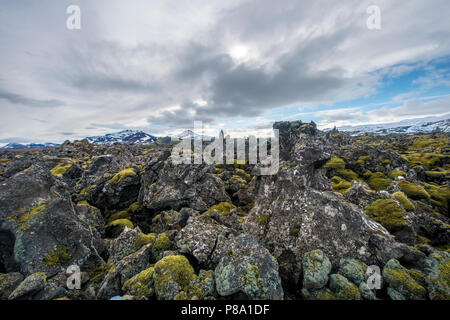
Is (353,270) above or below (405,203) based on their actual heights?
below

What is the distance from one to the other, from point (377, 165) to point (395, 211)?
30327 millimetres

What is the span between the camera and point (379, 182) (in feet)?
86.5

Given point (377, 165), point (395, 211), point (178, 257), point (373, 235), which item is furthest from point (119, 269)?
point (377, 165)

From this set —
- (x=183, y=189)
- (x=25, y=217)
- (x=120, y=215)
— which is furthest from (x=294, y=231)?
(x=120, y=215)

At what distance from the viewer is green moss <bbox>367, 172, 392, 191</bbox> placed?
978 inches

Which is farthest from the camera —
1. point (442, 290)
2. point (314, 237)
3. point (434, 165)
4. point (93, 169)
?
point (434, 165)

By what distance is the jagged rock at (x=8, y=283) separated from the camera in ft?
23.5

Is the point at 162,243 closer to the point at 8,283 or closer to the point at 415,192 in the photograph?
the point at 8,283

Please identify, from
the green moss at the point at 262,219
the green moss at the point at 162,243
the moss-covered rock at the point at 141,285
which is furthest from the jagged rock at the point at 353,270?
the green moss at the point at 162,243

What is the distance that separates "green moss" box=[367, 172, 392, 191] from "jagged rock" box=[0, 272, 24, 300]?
34.9m

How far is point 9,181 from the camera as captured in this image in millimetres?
11102

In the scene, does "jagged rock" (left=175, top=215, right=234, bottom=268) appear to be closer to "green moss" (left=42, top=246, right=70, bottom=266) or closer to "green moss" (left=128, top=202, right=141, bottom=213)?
"green moss" (left=42, top=246, right=70, bottom=266)

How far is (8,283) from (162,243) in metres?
6.25

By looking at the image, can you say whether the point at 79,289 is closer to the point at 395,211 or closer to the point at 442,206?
the point at 395,211
